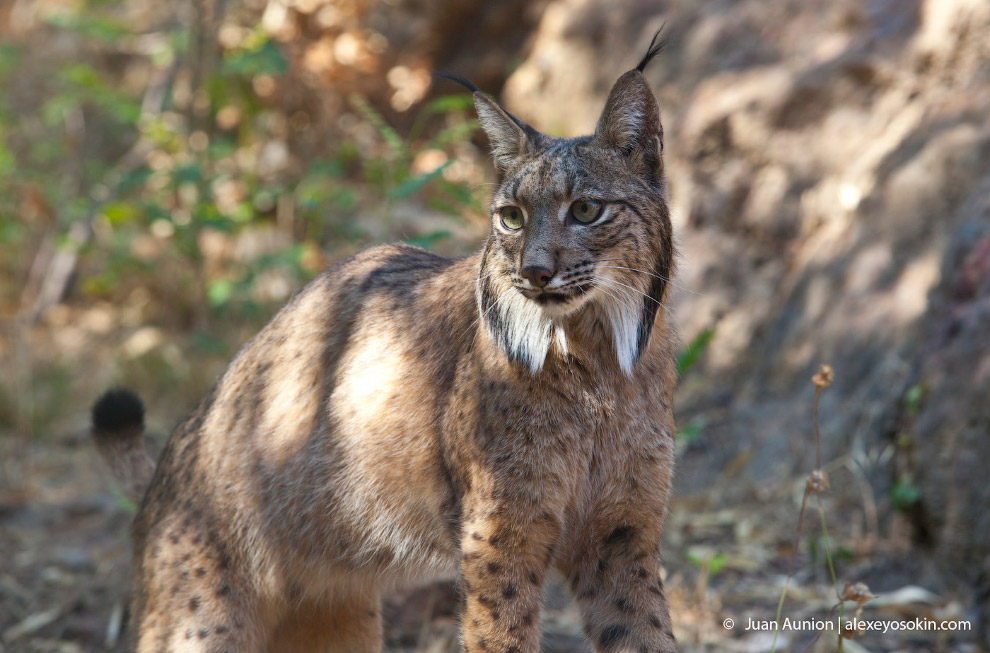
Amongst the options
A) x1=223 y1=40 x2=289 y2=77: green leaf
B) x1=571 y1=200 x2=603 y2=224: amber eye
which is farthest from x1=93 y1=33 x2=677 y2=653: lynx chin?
x1=223 y1=40 x2=289 y2=77: green leaf

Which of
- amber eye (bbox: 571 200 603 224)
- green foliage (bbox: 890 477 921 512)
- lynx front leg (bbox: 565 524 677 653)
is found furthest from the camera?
green foliage (bbox: 890 477 921 512)

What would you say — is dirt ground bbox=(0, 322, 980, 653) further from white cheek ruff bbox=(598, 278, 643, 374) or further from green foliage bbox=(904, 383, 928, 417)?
white cheek ruff bbox=(598, 278, 643, 374)

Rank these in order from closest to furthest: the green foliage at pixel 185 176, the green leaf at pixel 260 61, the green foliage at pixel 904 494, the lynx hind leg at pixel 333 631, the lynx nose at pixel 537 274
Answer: the lynx nose at pixel 537 274 → the lynx hind leg at pixel 333 631 → the green foliage at pixel 904 494 → the green leaf at pixel 260 61 → the green foliage at pixel 185 176

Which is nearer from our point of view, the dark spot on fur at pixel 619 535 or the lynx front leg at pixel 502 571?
the lynx front leg at pixel 502 571

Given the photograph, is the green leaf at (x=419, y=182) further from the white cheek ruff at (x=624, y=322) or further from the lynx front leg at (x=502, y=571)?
the lynx front leg at (x=502, y=571)

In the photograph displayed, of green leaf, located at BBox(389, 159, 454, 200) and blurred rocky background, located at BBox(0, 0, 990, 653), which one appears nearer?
green leaf, located at BBox(389, 159, 454, 200)

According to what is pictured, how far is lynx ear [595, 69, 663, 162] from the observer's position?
3.07 meters

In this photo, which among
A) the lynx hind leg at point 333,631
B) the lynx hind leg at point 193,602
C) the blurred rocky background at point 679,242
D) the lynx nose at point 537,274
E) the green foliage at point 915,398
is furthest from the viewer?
the blurred rocky background at point 679,242

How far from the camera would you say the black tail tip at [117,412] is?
162 inches

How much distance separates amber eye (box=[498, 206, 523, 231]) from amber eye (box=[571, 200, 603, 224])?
180mm

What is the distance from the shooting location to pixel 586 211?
3047 millimetres

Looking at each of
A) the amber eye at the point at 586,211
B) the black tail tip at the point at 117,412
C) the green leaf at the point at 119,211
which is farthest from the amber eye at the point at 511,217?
the green leaf at the point at 119,211

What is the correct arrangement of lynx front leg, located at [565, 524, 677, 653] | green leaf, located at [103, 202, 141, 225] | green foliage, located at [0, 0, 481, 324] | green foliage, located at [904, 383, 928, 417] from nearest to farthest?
lynx front leg, located at [565, 524, 677, 653] → green foliage, located at [904, 383, 928, 417] → green foliage, located at [0, 0, 481, 324] → green leaf, located at [103, 202, 141, 225]

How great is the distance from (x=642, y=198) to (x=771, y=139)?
4.36m
